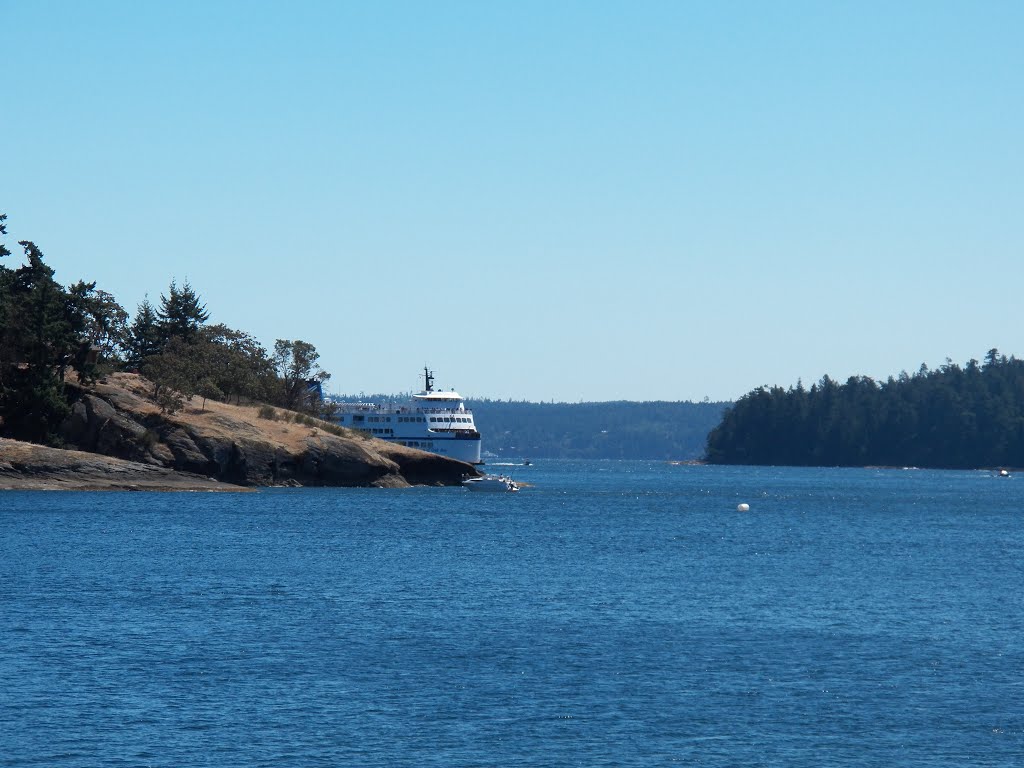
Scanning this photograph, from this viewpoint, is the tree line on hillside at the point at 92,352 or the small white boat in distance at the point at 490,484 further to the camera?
the small white boat in distance at the point at 490,484

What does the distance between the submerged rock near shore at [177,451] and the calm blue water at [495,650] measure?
2238 cm

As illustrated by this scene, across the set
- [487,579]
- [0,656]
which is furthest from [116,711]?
[487,579]

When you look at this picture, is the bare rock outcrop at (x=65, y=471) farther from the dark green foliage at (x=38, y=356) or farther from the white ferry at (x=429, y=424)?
the white ferry at (x=429, y=424)

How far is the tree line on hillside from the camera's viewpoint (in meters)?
99.5

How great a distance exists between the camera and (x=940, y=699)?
31.6 meters

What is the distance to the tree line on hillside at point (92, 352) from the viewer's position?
326 ft

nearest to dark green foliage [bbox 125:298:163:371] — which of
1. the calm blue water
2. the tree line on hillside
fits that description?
the tree line on hillside

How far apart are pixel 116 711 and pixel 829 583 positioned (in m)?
33.0

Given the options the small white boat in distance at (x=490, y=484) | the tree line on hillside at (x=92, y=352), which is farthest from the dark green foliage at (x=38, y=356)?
the small white boat in distance at (x=490, y=484)

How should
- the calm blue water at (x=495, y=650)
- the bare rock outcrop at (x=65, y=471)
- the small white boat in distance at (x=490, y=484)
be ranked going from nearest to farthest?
1. the calm blue water at (x=495, y=650)
2. the bare rock outcrop at (x=65, y=471)
3. the small white boat in distance at (x=490, y=484)

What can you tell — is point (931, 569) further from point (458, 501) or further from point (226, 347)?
point (226, 347)

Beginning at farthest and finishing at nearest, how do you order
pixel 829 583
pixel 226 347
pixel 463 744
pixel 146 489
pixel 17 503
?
pixel 226 347
pixel 146 489
pixel 17 503
pixel 829 583
pixel 463 744

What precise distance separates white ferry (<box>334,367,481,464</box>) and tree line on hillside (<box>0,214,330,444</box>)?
24413mm

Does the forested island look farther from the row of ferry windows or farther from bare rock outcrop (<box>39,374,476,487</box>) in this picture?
the row of ferry windows
